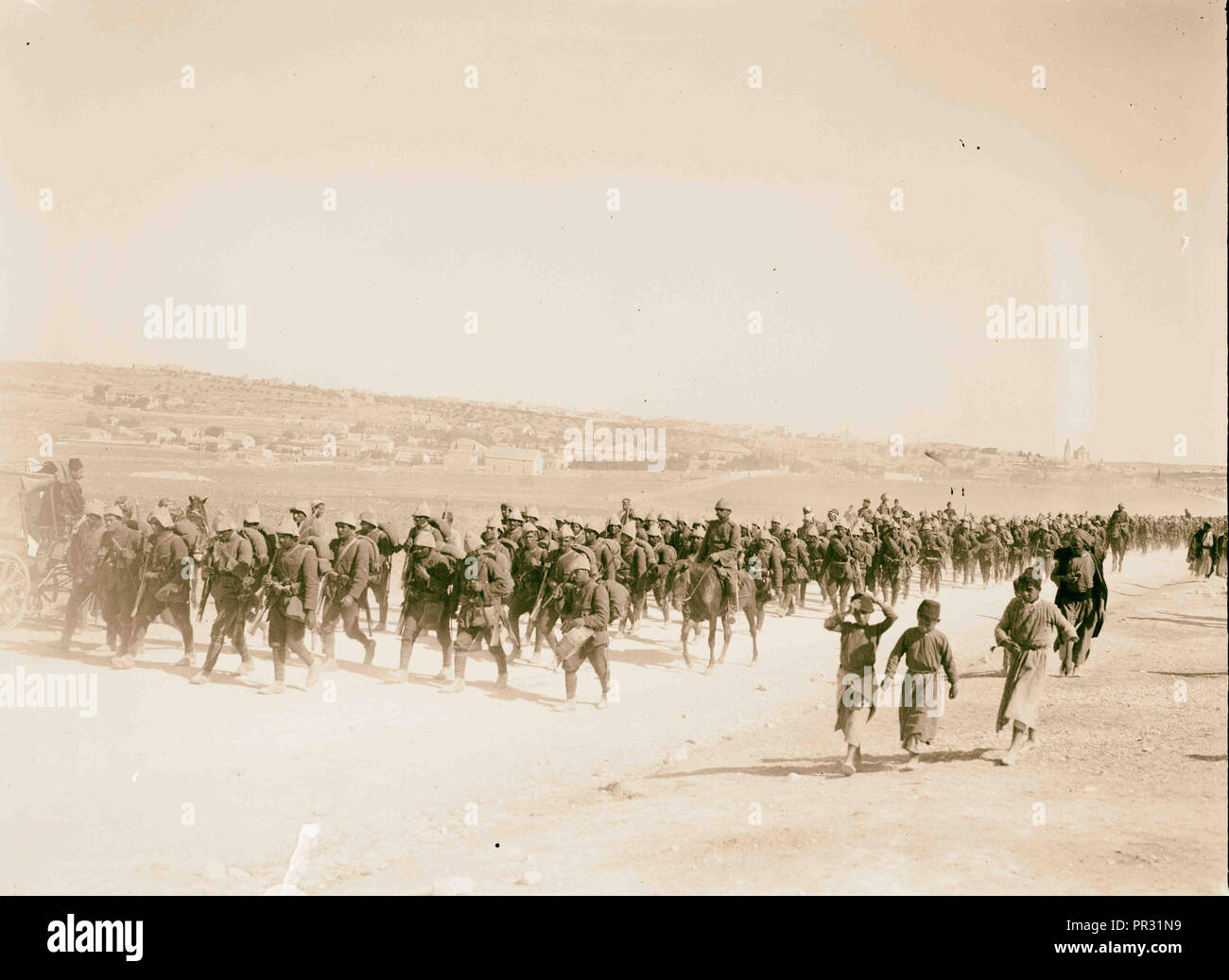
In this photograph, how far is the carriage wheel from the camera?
15.3 m

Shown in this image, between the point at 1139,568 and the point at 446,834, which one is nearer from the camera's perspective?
the point at 446,834

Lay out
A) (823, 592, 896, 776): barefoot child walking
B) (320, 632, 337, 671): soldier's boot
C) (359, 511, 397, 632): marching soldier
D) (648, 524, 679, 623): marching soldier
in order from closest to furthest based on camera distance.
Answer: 1. (823, 592, 896, 776): barefoot child walking
2. (320, 632, 337, 671): soldier's boot
3. (359, 511, 397, 632): marching soldier
4. (648, 524, 679, 623): marching soldier

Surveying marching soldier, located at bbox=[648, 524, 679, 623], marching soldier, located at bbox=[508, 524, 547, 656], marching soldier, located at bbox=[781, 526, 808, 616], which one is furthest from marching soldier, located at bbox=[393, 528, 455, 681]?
marching soldier, located at bbox=[781, 526, 808, 616]

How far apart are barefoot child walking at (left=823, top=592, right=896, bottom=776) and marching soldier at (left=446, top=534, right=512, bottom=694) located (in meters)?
4.68

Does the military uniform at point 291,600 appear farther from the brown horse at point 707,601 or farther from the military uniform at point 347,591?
the brown horse at point 707,601

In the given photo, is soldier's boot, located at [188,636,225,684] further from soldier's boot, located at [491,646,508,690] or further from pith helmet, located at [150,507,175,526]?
soldier's boot, located at [491,646,508,690]

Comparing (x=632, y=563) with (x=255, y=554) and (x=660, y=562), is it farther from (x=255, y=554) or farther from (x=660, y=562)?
(x=255, y=554)

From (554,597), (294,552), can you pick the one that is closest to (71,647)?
(294,552)

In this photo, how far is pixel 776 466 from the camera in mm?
107688

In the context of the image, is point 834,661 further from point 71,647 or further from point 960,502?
point 960,502

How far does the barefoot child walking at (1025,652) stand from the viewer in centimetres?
1056

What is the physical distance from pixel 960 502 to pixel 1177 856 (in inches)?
3252
